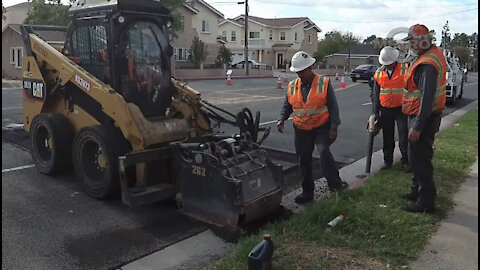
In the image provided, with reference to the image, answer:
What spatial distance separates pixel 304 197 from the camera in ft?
18.5

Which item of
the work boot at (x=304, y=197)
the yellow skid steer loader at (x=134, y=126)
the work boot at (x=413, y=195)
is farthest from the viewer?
the work boot at (x=304, y=197)

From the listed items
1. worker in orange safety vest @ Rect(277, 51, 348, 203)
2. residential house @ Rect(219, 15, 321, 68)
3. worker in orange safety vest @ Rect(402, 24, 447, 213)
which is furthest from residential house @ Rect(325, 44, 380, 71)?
worker in orange safety vest @ Rect(402, 24, 447, 213)

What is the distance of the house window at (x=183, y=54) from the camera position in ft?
131

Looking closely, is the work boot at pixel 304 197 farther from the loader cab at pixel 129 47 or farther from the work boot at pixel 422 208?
the loader cab at pixel 129 47

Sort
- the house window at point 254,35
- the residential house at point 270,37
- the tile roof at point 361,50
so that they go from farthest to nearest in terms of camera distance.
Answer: the tile roof at point 361,50 → the house window at point 254,35 → the residential house at point 270,37

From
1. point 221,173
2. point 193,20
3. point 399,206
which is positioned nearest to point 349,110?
point 399,206

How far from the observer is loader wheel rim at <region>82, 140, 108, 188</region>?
5.64m

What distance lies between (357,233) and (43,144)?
4669 mm

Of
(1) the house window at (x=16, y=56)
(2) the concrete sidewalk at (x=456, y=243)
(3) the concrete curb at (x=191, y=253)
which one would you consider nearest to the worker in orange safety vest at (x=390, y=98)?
(2) the concrete sidewalk at (x=456, y=243)

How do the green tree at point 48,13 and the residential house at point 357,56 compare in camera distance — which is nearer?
the green tree at point 48,13

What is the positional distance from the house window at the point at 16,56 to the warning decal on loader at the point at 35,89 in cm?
2492

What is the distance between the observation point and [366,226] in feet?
14.9

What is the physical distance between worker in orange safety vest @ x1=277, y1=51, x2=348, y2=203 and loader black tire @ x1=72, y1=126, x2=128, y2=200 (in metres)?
2.08

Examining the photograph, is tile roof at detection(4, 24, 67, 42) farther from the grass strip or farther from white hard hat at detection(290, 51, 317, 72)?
the grass strip
